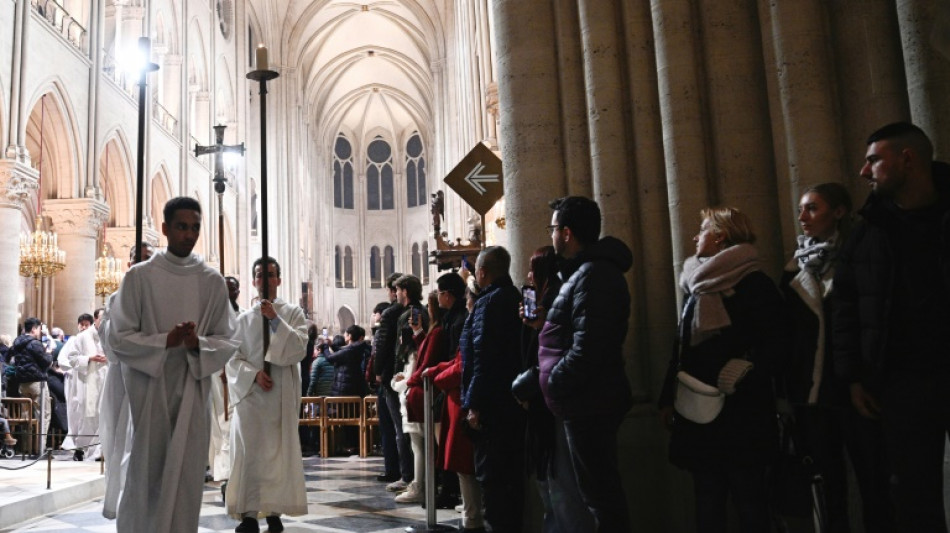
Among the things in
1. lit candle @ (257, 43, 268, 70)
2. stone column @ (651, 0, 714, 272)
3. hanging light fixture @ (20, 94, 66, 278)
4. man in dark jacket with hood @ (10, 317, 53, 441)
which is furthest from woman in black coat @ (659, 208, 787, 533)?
hanging light fixture @ (20, 94, 66, 278)

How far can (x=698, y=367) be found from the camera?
2.80m

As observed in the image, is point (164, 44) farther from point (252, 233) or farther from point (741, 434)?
point (741, 434)

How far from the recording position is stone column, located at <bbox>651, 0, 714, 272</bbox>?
143 inches

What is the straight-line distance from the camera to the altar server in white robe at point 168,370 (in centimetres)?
320

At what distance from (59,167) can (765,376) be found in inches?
493

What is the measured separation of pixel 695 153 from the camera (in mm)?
3674

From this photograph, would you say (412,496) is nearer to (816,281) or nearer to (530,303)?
(530,303)

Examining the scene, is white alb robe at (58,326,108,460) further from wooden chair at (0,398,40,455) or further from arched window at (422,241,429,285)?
arched window at (422,241,429,285)

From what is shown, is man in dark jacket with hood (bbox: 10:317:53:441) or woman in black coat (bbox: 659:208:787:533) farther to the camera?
man in dark jacket with hood (bbox: 10:317:53:441)

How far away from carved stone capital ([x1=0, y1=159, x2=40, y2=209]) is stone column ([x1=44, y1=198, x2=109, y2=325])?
1.89m

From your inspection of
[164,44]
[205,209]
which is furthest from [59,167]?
[205,209]

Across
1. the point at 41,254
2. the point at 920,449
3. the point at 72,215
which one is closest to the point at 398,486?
the point at 920,449

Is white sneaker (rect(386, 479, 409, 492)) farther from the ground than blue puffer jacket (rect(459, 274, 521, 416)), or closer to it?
closer to it

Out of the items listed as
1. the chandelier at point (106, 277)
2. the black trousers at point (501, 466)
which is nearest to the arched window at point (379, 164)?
the chandelier at point (106, 277)
